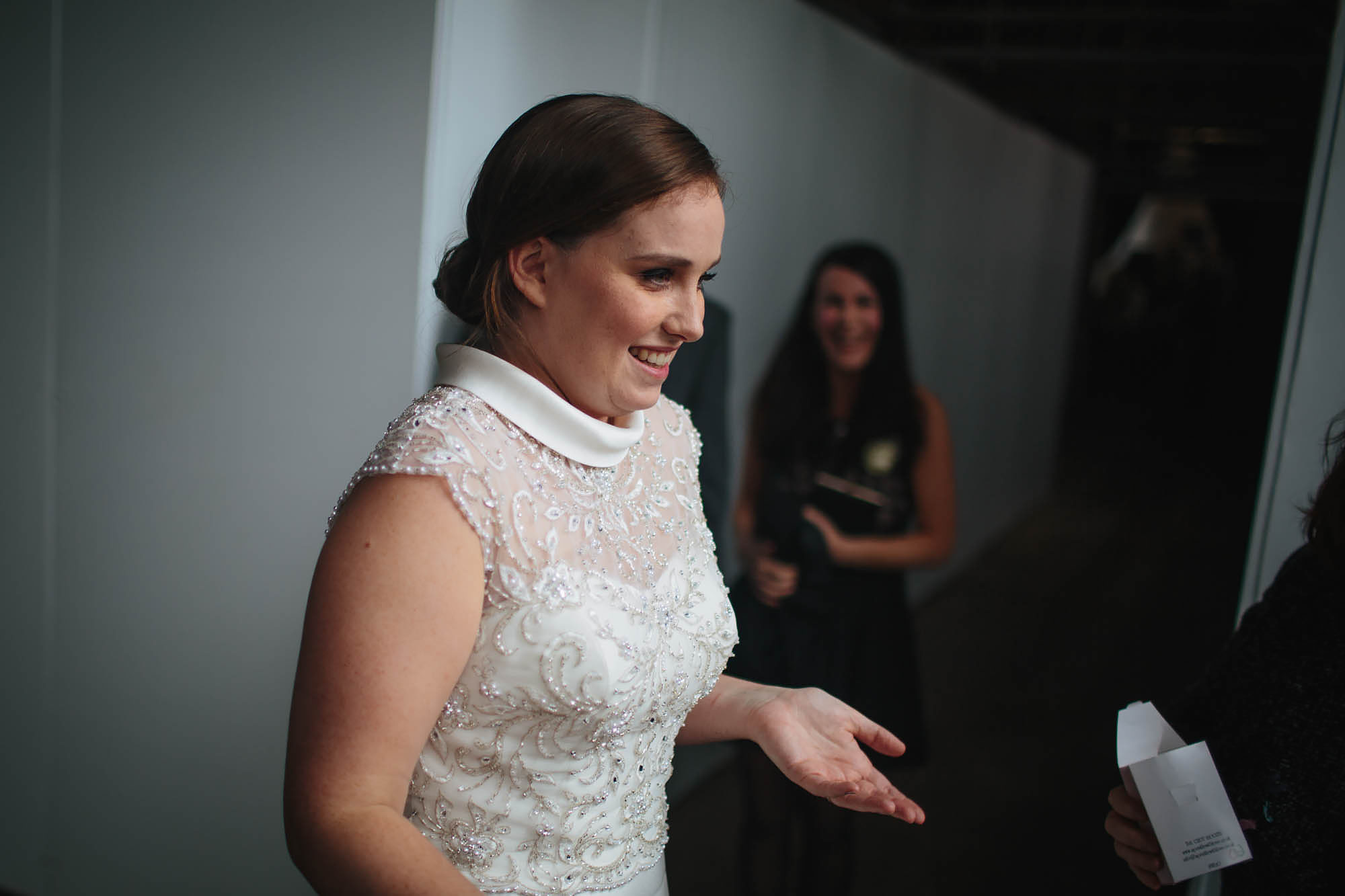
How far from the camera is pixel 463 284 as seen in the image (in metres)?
1.37

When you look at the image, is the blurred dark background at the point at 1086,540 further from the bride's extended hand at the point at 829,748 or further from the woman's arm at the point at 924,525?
the bride's extended hand at the point at 829,748

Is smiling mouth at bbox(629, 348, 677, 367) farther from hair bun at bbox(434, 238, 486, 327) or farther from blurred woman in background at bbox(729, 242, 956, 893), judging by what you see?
blurred woman in background at bbox(729, 242, 956, 893)

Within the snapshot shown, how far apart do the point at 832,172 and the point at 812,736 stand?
2947 millimetres

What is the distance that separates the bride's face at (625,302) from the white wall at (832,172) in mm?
755

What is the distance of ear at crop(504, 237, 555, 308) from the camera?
4.18ft

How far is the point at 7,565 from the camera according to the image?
248 centimetres

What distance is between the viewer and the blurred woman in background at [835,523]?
8.40 feet

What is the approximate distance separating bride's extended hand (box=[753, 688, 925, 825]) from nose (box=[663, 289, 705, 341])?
1.75ft

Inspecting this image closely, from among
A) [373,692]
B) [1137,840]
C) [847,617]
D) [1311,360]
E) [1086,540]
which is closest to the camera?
[373,692]

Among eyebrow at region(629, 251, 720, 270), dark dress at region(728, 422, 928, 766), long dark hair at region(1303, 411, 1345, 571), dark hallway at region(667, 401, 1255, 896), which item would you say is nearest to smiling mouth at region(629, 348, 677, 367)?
eyebrow at region(629, 251, 720, 270)

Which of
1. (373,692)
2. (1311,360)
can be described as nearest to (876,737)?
(373,692)

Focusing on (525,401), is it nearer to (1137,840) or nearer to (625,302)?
(625,302)

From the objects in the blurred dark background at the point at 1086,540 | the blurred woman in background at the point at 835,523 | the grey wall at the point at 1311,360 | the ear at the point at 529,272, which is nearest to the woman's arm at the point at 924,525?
the blurred woman in background at the point at 835,523

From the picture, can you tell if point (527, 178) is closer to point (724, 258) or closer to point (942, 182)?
point (724, 258)
